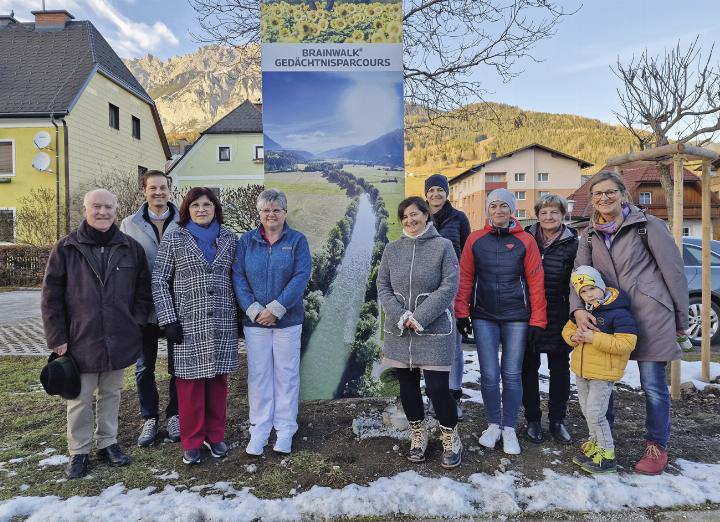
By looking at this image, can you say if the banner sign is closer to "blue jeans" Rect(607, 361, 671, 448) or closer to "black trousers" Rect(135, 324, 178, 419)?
"black trousers" Rect(135, 324, 178, 419)

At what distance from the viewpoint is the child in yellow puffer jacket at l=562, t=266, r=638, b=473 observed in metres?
3.27

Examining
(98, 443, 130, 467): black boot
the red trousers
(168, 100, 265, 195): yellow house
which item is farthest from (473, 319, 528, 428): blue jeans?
(168, 100, 265, 195): yellow house

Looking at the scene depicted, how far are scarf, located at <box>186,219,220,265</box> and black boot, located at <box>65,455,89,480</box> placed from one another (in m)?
1.60

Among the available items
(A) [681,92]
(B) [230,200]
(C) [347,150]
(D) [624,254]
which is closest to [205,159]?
(B) [230,200]

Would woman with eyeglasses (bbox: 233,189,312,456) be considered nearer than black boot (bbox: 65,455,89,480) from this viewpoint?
No

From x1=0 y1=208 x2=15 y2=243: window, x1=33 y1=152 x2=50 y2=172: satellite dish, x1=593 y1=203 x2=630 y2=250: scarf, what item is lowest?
x1=593 y1=203 x2=630 y2=250: scarf

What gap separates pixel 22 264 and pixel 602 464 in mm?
19762

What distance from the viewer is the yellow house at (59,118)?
63.7 ft

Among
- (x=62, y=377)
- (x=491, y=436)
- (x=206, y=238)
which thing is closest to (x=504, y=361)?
(x=491, y=436)

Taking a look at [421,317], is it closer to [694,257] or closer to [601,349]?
[601,349]

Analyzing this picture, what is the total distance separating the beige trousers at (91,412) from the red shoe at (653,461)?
3.69m

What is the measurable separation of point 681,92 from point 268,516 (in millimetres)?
18459

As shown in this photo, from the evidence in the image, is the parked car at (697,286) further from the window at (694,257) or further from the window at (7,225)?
the window at (7,225)

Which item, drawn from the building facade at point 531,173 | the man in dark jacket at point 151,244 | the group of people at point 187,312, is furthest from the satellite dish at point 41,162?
the building facade at point 531,173
